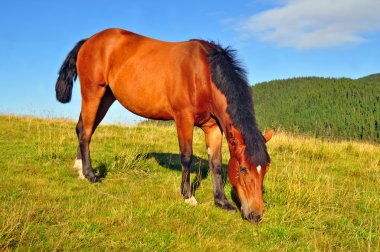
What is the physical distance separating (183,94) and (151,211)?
1.96 m

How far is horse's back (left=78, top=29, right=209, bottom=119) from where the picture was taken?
17.8 feet

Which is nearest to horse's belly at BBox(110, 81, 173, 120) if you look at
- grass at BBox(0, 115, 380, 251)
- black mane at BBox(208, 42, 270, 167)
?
black mane at BBox(208, 42, 270, 167)

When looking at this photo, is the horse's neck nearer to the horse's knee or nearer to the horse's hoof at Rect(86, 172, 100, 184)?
the horse's knee

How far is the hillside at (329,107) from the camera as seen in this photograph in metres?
107

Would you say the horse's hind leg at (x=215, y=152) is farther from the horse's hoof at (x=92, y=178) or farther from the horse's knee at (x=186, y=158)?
the horse's hoof at (x=92, y=178)

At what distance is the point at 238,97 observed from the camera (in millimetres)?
4934

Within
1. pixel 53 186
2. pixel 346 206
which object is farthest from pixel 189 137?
pixel 346 206

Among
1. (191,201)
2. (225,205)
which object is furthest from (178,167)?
(225,205)

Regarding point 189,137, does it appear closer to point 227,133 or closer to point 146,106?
point 227,133

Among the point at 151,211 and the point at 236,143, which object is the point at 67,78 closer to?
the point at 151,211

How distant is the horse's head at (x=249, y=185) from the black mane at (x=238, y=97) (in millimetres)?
105

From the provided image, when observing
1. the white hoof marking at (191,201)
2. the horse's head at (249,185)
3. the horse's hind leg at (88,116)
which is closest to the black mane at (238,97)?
the horse's head at (249,185)

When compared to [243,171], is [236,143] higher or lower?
higher

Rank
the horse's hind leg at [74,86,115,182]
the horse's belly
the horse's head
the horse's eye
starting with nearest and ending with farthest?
the horse's head < the horse's eye < the horse's belly < the horse's hind leg at [74,86,115,182]
